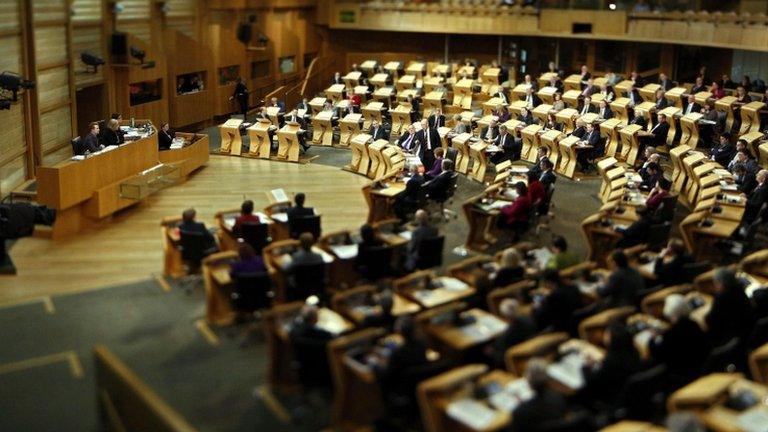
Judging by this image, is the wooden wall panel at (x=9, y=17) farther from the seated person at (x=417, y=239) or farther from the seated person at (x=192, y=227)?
the seated person at (x=417, y=239)

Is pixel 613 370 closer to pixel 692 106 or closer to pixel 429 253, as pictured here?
pixel 429 253

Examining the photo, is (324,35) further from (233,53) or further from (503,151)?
(503,151)

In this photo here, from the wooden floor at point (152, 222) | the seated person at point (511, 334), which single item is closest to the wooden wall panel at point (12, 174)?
the wooden floor at point (152, 222)

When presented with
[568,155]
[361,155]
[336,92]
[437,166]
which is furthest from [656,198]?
[336,92]

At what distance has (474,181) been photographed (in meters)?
18.0

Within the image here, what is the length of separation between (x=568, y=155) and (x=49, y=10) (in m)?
10.7

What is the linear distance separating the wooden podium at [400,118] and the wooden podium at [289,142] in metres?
2.84

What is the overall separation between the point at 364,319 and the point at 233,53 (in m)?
18.1

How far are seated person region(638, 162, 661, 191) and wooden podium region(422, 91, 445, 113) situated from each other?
864 centimetres

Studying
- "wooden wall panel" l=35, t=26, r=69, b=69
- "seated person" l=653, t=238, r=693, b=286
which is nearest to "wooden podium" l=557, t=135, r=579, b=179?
"seated person" l=653, t=238, r=693, b=286

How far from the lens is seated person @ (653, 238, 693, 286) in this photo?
1059 centimetres

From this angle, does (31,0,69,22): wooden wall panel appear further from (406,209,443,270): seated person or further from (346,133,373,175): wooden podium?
(406,209,443,270): seated person

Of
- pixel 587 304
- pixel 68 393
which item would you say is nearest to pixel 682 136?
pixel 587 304

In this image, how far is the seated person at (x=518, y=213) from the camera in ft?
44.2
